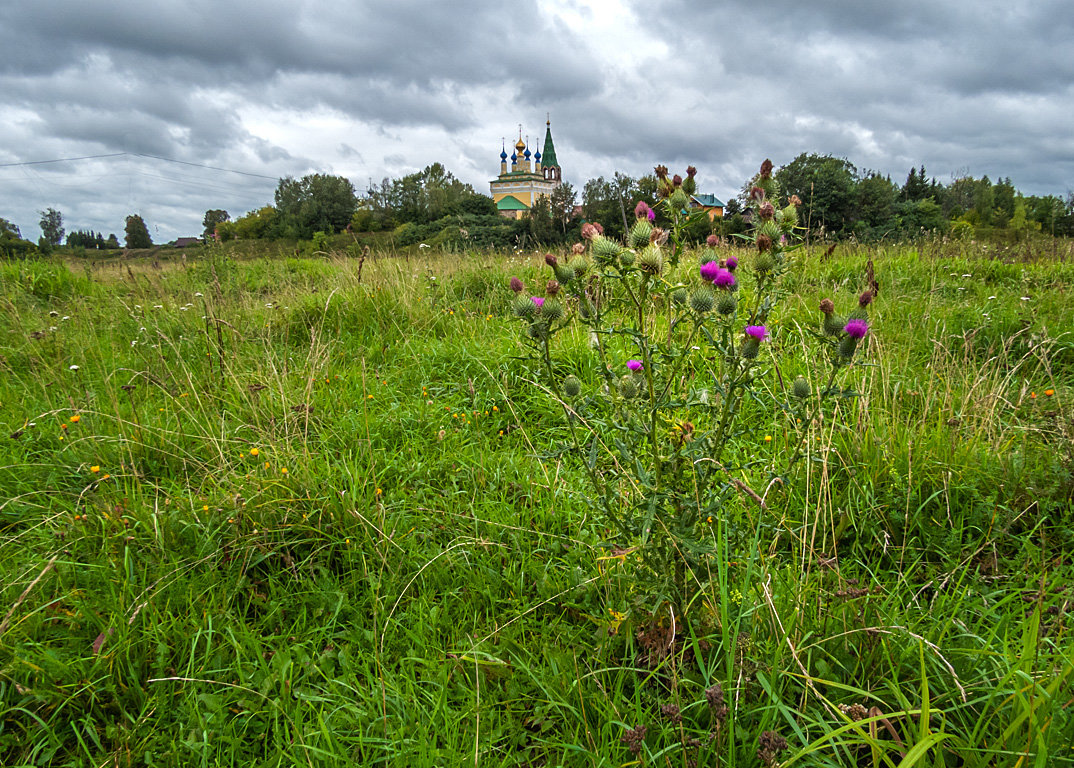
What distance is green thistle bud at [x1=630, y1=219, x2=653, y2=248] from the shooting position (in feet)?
5.27

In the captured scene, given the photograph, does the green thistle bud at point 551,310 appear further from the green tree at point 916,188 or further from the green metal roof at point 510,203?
the green metal roof at point 510,203

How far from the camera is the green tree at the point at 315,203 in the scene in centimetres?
4459

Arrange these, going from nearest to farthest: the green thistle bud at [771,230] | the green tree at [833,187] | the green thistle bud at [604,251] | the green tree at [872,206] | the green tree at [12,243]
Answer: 1. the green thistle bud at [604,251]
2. the green thistle bud at [771,230]
3. the green tree at [12,243]
4. the green tree at [833,187]
5. the green tree at [872,206]

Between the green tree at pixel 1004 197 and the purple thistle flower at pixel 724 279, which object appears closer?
the purple thistle flower at pixel 724 279

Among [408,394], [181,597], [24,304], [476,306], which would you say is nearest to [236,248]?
[24,304]

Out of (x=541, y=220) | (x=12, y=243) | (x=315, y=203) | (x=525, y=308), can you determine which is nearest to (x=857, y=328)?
(x=525, y=308)

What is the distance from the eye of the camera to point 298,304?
5.04 meters

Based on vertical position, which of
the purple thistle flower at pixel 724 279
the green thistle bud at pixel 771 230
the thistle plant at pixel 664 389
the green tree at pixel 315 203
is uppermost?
the green tree at pixel 315 203

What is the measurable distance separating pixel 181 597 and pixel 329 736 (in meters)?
0.86

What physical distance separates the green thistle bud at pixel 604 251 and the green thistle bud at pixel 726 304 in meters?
0.33

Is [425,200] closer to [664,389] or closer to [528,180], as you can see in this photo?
[528,180]

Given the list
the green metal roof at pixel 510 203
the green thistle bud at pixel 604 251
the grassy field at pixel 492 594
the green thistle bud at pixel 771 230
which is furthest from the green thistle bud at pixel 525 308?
the green metal roof at pixel 510 203

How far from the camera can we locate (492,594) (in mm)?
1841

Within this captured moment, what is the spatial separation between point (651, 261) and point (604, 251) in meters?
0.14
